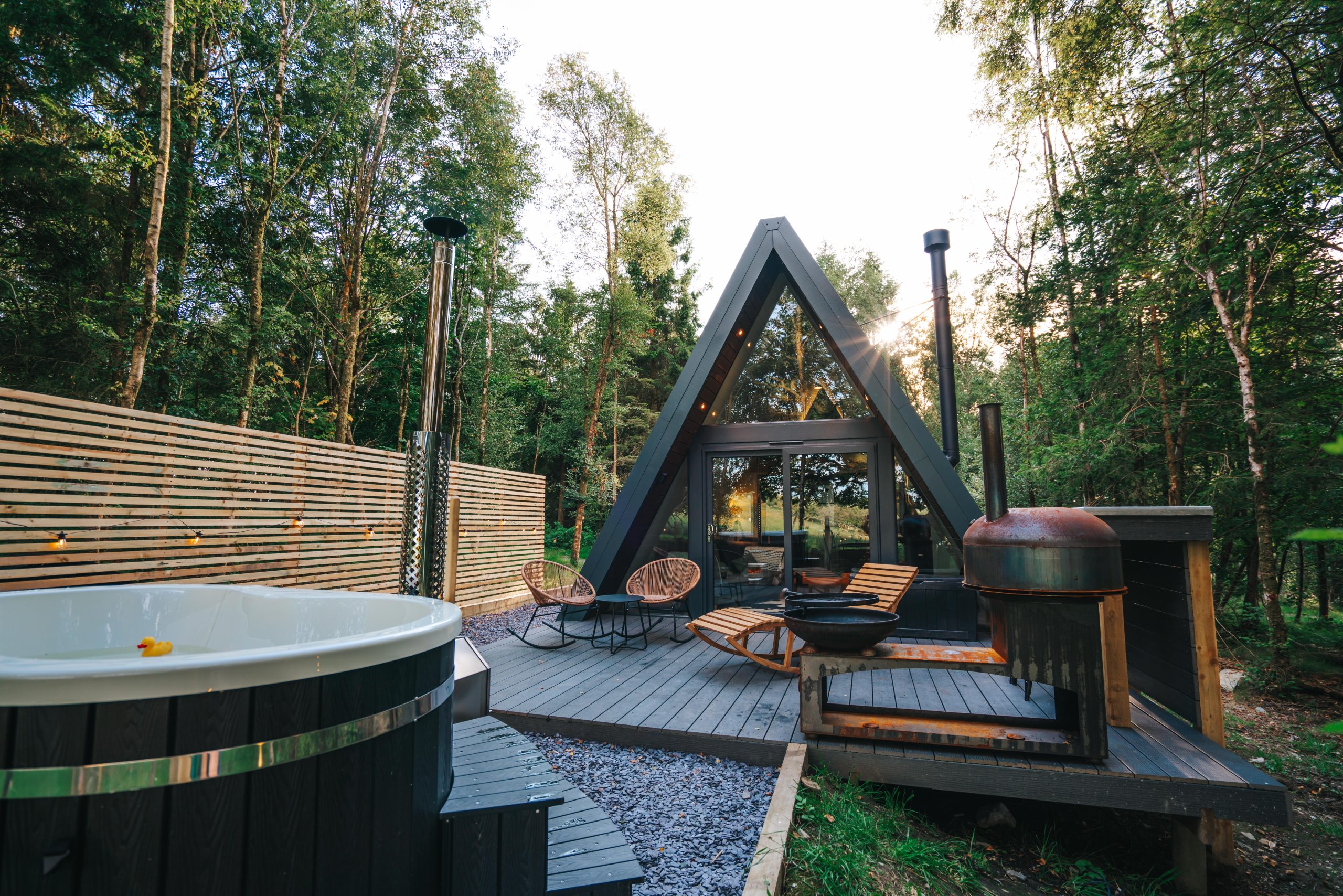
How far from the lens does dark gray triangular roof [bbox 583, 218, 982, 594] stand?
4957mm

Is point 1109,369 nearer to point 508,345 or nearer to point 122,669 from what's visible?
point 122,669

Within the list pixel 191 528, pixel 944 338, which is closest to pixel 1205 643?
pixel 944 338

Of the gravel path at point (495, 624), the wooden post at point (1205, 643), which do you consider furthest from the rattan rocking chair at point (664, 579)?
the wooden post at point (1205, 643)

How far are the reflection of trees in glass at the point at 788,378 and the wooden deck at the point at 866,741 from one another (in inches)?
102

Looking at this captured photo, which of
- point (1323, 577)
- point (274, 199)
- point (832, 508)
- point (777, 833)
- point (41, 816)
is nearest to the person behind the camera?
point (41, 816)

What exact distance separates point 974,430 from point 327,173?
14248 mm

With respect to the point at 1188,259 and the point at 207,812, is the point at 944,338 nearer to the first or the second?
the point at 1188,259

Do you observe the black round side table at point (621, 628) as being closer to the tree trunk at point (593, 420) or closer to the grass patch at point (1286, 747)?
the grass patch at point (1286, 747)

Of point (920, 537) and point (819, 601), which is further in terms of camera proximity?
point (920, 537)

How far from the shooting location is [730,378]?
612cm

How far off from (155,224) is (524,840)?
6469 mm

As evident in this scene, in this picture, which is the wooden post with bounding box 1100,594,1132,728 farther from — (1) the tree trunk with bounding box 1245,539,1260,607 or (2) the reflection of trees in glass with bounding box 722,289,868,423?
(1) the tree trunk with bounding box 1245,539,1260,607

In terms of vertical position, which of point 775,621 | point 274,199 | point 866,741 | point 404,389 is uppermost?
point 274,199

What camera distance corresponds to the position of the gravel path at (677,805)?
6.79ft
